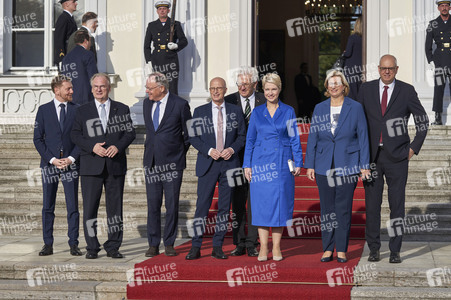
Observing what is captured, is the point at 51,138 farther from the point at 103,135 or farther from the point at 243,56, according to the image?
the point at 243,56

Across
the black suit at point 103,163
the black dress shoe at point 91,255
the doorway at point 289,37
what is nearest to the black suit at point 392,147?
the black suit at point 103,163

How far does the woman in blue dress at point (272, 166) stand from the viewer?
26.0 feet

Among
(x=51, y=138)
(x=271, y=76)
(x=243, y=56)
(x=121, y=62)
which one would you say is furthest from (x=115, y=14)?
(x=271, y=76)

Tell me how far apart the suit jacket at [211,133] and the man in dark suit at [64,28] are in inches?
181

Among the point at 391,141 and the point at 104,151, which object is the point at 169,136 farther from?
the point at 391,141

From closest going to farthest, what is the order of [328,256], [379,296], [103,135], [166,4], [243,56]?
[379,296], [328,256], [103,135], [166,4], [243,56]

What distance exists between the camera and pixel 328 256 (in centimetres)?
784

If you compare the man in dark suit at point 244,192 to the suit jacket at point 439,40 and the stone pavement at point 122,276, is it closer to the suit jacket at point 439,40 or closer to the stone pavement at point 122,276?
the stone pavement at point 122,276

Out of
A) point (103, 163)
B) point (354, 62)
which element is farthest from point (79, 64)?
point (354, 62)

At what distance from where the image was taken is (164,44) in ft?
41.2

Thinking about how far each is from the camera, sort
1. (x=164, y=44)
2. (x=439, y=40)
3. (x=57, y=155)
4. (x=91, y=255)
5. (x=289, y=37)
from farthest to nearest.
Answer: (x=289, y=37), (x=164, y=44), (x=439, y=40), (x=57, y=155), (x=91, y=255)

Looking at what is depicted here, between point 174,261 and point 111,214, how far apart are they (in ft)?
3.14

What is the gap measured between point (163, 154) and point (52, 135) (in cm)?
128

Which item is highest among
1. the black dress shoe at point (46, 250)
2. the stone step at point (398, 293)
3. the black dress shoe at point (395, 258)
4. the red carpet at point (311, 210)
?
the red carpet at point (311, 210)
